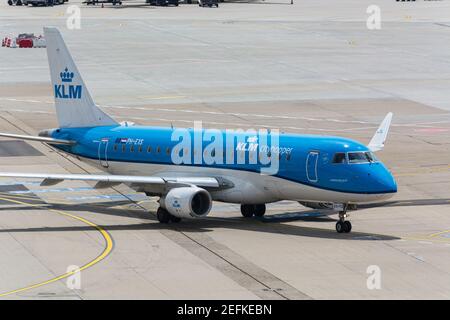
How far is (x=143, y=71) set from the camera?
115 meters

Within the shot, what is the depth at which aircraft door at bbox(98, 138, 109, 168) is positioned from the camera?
61094 mm

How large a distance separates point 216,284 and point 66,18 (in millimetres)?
121658

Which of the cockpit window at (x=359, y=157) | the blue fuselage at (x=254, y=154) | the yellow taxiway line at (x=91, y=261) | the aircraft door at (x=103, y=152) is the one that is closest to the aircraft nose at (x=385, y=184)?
the blue fuselage at (x=254, y=154)

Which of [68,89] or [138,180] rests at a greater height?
[68,89]

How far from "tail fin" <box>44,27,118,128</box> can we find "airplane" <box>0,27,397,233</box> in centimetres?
5

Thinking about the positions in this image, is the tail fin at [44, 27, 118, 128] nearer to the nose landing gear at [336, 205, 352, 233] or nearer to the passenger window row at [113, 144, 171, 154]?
the passenger window row at [113, 144, 171, 154]

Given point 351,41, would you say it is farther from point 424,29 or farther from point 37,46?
point 37,46

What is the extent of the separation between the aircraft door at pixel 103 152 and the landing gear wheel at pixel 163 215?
625 centimetres

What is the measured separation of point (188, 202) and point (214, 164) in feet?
11.1

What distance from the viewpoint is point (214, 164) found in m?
56.8

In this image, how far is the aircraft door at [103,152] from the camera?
6109 centimetres

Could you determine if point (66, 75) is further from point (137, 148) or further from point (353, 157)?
point (353, 157)

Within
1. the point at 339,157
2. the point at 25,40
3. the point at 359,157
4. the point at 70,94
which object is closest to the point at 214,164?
the point at 339,157
